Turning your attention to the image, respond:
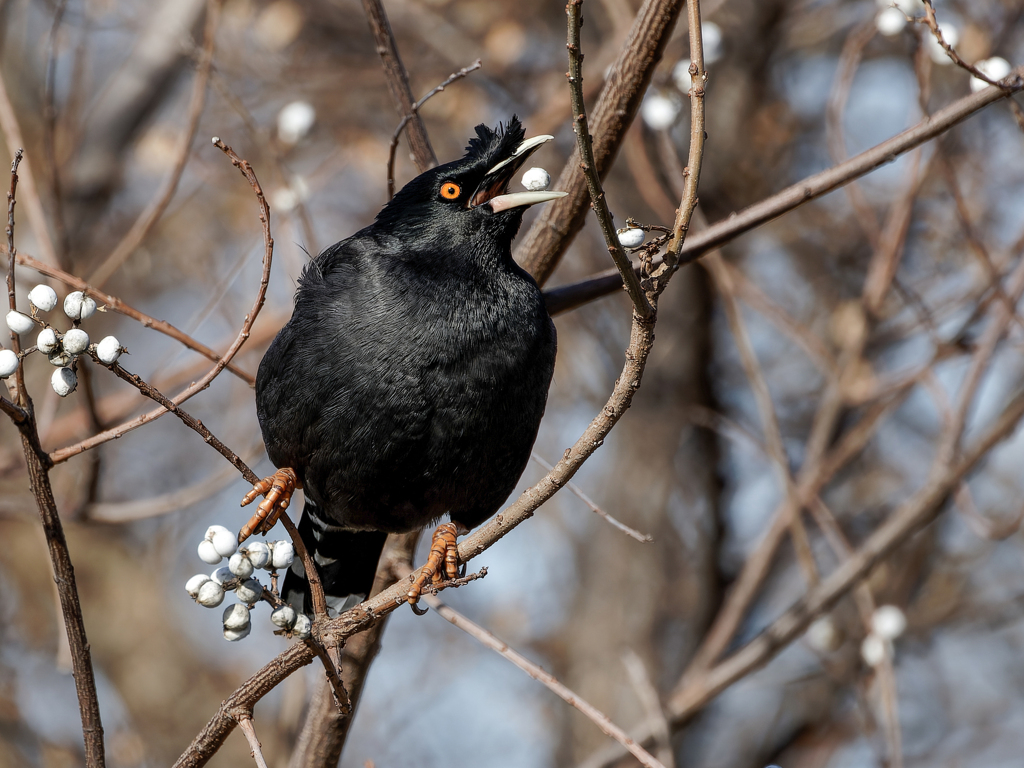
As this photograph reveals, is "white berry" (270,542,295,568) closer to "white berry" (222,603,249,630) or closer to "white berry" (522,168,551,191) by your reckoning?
"white berry" (222,603,249,630)

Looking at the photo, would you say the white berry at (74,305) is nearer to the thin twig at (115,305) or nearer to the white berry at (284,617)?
the thin twig at (115,305)

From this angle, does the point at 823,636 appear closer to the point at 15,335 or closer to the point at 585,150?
the point at 585,150

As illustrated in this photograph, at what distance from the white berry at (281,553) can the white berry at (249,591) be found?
0.06m

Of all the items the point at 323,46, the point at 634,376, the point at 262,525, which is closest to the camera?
the point at 634,376

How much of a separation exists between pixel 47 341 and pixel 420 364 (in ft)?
4.35

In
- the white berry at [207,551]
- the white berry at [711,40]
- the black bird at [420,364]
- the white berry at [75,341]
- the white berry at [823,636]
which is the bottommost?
the white berry at [207,551]

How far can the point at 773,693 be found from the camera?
8180 mm

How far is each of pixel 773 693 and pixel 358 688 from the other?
5.42 meters

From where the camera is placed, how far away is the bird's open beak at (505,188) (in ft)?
11.2

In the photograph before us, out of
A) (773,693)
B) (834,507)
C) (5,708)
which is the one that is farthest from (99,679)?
(834,507)

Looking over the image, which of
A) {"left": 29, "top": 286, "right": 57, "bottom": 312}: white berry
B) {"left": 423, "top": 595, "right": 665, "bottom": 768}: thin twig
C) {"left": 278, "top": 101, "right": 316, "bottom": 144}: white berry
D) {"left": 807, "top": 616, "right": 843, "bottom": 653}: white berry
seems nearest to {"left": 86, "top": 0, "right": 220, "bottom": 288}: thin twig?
{"left": 278, "top": 101, "right": 316, "bottom": 144}: white berry

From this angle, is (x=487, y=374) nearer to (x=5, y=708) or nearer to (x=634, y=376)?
(x=634, y=376)

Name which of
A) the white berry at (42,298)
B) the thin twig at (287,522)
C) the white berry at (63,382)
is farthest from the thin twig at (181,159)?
the white berry at (63,382)

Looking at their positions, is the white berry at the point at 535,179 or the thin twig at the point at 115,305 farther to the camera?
the white berry at the point at 535,179
